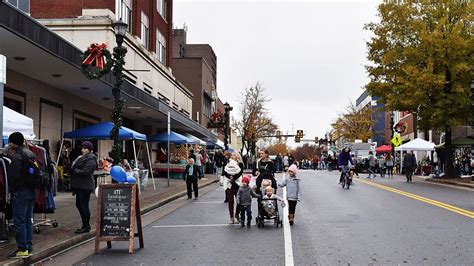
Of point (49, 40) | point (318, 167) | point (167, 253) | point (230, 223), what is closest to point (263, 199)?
point (230, 223)

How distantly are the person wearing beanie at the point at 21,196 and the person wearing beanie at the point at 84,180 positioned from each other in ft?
7.24

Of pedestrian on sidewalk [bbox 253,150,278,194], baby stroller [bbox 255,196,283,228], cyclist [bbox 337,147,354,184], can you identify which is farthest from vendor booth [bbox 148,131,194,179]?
baby stroller [bbox 255,196,283,228]

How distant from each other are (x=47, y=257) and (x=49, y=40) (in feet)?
25.1

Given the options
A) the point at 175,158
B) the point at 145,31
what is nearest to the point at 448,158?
the point at 175,158

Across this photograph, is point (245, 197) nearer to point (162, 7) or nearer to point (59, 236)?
point (59, 236)

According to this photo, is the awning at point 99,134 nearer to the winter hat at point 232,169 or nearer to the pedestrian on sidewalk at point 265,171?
the pedestrian on sidewalk at point 265,171

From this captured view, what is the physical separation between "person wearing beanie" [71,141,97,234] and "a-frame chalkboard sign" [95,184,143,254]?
1220mm

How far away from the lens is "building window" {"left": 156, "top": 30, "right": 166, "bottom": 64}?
3884 centimetres

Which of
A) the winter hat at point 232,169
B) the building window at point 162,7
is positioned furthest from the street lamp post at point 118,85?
the building window at point 162,7

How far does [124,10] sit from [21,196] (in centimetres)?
2347

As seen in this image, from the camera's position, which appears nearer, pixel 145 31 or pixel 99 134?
pixel 99 134

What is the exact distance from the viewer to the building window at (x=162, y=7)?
39656mm

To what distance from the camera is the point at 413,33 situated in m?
A: 32.6

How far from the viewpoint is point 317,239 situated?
413 inches
